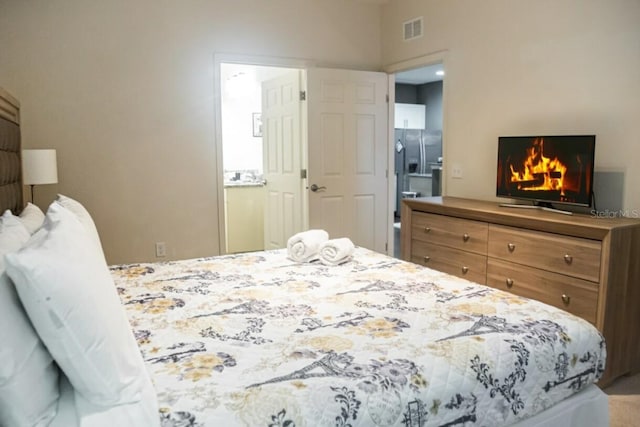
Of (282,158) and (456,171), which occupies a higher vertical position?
(282,158)

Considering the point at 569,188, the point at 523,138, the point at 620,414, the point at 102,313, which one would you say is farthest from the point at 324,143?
the point at 102,313

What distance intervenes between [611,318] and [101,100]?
3.96 meters

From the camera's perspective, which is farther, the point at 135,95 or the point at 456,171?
the point at 456,171

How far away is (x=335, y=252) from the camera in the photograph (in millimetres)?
2670

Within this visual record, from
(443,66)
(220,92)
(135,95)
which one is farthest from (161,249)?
(443,66)

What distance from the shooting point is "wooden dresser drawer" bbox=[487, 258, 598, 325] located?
2.61 metres

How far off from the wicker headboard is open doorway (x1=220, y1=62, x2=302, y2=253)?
3.12 m

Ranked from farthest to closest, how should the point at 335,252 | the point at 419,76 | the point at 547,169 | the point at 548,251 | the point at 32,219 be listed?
1. the point at 419,76
2. the point at 547,169
3. the point at 548,251
4. the point at 335,252
5. the point at 32,219

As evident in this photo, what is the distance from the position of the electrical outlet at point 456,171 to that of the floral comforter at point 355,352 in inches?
85.5

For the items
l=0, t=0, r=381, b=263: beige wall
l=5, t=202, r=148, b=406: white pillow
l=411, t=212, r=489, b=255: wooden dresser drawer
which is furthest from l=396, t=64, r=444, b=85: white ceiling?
l=5, t=202, r=148, b=406: white pillow

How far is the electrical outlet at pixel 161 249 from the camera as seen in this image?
4316 mm

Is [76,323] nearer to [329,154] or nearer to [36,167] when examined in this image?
[36,167]

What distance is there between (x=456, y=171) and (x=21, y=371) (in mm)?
3785

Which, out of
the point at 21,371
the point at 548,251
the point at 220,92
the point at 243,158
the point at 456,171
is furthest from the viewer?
the point at 243,158
